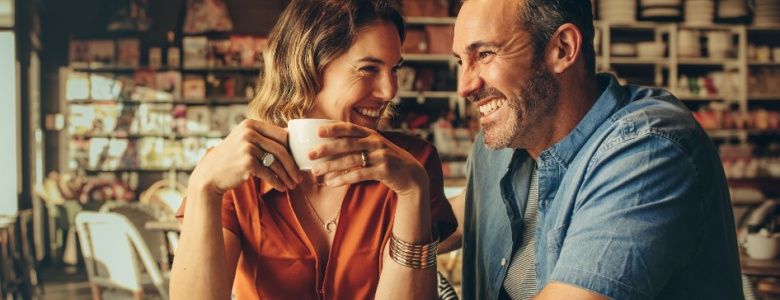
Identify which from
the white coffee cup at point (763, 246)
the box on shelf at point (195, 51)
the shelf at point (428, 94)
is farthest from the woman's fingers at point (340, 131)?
the box on shelf at point (195, 51)

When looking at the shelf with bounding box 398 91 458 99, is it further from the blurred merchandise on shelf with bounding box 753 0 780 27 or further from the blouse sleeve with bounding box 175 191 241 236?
the blouse sleeve with bounding box 175 191 241 236

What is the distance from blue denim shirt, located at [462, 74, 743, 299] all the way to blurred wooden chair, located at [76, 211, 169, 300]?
9.68 feet

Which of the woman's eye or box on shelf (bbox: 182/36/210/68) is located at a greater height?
box on shelf (bbox: 182/36/210/68)

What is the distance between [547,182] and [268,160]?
58 centimetres

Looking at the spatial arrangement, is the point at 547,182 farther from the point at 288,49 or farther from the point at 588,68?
the point at 288,49

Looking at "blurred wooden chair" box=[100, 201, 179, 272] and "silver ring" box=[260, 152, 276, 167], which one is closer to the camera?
"silver ring" box=[260, 152, 276, 167]

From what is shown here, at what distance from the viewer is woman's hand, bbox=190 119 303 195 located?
3.34ft

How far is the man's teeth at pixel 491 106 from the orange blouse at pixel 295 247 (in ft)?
0.71

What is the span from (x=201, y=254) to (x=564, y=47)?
0.80 metres

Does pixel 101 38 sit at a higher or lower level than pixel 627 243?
higher

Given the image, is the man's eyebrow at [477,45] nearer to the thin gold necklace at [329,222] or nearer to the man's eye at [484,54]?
the man's eye at [484,54]

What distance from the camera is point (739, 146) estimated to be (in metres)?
6.76

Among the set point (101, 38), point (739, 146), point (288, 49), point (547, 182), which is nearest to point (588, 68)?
point (547, 182)

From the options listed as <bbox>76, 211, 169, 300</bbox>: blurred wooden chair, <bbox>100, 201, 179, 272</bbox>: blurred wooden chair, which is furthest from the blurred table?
<bbox>100, 201, 179, 272</bbox>: blurred wooden chair
